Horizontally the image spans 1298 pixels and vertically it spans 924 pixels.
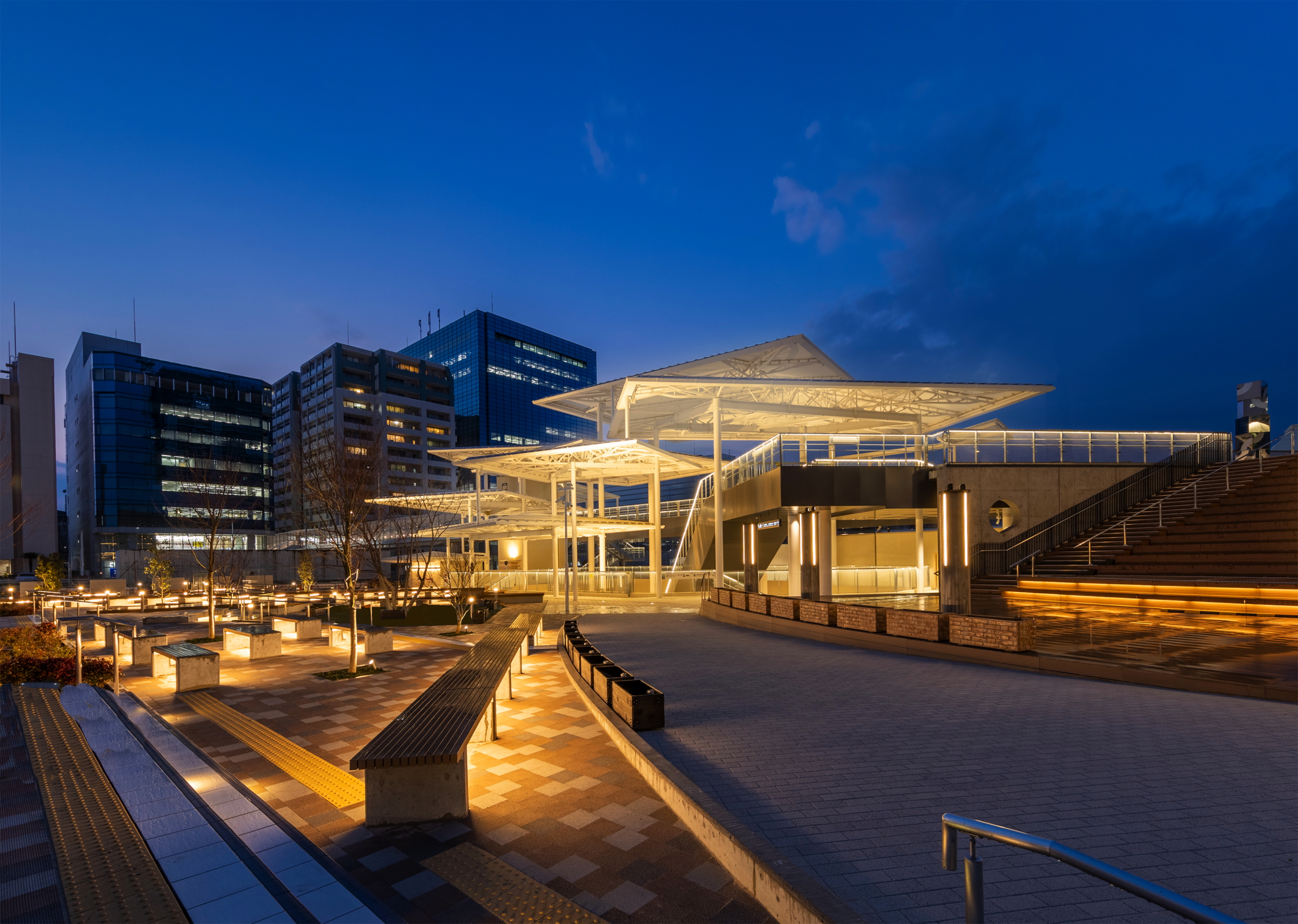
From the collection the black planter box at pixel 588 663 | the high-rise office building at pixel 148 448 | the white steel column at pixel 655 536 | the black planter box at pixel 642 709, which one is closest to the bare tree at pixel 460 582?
the white steel column at pixel 655 536

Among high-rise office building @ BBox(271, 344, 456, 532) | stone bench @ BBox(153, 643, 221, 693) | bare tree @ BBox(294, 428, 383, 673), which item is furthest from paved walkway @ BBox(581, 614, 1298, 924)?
high-rise office building @ BBox(271, 344, 456, 532)

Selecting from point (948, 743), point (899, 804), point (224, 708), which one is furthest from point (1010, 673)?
point (224, 708)

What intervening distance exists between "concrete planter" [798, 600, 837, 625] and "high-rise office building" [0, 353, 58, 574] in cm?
7605

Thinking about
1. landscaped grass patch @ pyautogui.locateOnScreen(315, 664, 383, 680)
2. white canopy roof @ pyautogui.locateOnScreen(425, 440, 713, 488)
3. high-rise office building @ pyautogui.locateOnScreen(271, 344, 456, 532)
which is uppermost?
high-rise office building @ pyautogui.locateOnScreen(271, 344, 456, 532)

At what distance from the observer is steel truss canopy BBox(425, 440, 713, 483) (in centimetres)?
2536

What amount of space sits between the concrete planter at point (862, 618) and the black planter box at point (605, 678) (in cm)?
701

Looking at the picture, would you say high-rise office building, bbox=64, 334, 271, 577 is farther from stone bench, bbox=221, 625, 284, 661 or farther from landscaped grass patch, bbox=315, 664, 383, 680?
landscaped grass patch, bbox=315, 664, 383, 680

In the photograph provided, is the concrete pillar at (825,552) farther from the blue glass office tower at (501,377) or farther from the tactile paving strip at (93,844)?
the blue glass office tower at (501,377)

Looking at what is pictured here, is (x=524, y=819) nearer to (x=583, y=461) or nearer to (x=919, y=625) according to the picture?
(x=919, y=625)

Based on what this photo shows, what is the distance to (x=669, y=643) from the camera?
14703 mm

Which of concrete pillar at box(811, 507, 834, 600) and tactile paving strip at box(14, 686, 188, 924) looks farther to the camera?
concrete pillar at box(811, 507, 834, 600)

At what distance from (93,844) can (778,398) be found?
89.9 ft

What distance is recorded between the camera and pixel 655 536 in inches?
1235

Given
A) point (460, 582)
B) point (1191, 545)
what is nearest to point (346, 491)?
point (460, 582)
